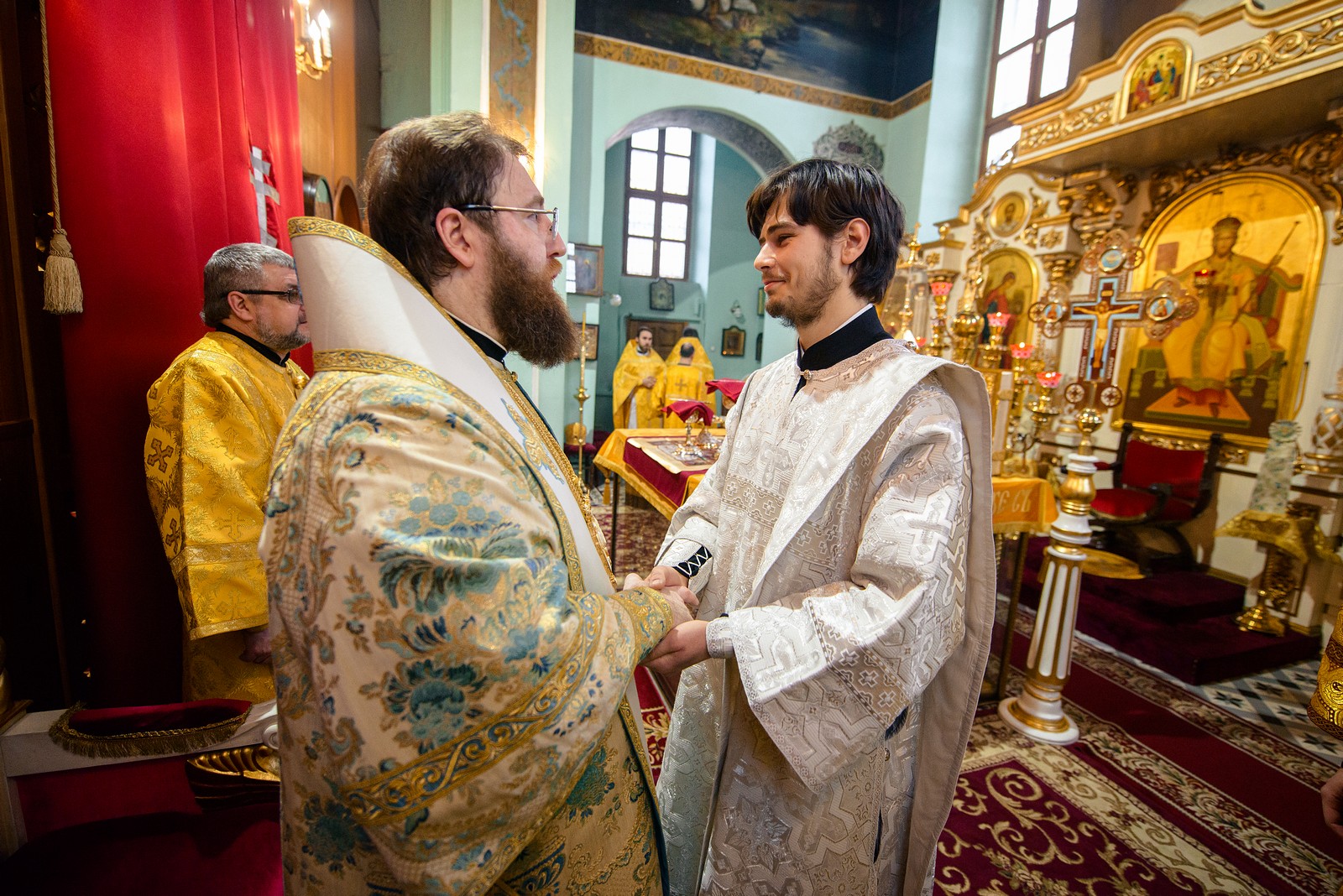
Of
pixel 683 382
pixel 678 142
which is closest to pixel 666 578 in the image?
pixel 683 382

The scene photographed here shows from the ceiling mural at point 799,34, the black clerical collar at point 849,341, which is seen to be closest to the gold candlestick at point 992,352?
the black clerical collar at point 849,341

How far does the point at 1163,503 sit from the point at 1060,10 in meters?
7.36

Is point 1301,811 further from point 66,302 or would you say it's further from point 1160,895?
point 66,302

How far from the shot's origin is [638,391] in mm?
8719

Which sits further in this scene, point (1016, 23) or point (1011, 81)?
point (1011, 81)

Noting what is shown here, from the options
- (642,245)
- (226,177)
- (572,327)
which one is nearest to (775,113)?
(642,245)

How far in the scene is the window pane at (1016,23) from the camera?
8.64m

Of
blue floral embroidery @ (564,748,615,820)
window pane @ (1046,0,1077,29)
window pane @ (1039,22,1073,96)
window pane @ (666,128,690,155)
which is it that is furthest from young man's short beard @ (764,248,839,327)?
window pane @ (666,128,690,155)

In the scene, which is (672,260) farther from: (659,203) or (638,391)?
(638,391)

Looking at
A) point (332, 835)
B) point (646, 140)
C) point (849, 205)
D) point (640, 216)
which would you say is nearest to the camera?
point (332, 835)

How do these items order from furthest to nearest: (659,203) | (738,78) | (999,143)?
(659,203), (738,78), (999,143)

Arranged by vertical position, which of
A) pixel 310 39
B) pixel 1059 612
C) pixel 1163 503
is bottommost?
pixel 1059 612

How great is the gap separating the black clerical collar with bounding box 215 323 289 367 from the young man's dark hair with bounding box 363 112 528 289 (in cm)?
141

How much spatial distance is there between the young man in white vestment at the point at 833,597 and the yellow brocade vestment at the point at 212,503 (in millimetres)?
1357
